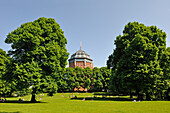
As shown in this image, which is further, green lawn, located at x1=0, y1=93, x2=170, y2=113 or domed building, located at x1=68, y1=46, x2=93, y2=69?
domed building, located at x1=68, y1=46, x2=93, y2=69

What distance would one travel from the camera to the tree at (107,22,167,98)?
3072 cm

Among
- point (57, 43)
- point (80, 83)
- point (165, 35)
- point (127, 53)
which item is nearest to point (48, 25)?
point (57, 43)

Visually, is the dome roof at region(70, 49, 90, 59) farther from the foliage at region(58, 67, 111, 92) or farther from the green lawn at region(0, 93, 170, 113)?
the green lawn at region(0, 93, 170, 113)

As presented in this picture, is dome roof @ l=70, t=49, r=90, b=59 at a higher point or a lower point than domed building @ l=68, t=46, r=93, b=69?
higher

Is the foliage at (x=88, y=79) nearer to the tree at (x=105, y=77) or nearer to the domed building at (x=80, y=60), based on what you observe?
the tree at (x=105, y=77)

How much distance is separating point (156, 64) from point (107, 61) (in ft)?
45.2

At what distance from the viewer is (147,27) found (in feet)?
121

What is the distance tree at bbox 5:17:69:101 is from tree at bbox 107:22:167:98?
13.0 meters

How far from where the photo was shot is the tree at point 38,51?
28.0 metres

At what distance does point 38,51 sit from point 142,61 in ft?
66.7

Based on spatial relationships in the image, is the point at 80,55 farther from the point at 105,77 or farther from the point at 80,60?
the point at 105,77

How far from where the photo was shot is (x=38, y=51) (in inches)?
1132

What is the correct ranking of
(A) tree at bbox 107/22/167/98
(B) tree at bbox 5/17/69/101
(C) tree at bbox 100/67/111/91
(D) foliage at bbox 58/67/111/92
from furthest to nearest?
(C) tree at bbox 100/67/111/91 < (D) foliage at bbox 58/67/111/92 < (A) tree at bbox 107/22/167/98 < (B) tree at bbox 5/17/69/101

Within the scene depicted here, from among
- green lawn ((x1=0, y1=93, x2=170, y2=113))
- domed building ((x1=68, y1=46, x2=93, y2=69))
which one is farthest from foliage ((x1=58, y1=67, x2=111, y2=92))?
green lawn ((x1=0, y1=93, x2=170, y2=113))
